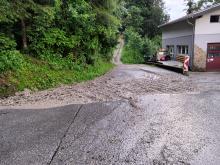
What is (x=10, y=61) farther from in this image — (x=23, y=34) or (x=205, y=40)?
(x=205, y=40)

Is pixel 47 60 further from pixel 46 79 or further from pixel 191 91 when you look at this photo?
pixel 191 91

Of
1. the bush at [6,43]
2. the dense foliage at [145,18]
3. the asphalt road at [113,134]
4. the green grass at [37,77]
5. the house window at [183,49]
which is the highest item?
the dense foliage at [145,18]

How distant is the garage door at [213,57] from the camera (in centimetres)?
2278

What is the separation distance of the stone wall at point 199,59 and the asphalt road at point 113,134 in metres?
14.6

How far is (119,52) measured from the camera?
127 feet

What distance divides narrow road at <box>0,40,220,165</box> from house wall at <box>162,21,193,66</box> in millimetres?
14065

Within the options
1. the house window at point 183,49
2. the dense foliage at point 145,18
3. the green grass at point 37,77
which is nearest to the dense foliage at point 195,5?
the dense foliage at point 145,18

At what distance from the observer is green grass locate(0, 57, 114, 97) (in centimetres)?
952

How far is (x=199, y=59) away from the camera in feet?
73.9

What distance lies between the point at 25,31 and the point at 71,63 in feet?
8.23

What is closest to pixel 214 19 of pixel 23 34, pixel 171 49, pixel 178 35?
pixel 178 35

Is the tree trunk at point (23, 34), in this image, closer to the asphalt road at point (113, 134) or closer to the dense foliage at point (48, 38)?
the dense foliage at point (48, 38)

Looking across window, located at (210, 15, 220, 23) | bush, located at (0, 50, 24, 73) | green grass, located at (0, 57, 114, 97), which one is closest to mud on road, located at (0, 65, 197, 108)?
green grass, located at (0, 57, 114, 97)

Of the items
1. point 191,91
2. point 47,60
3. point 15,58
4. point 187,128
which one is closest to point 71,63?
point 47,60
